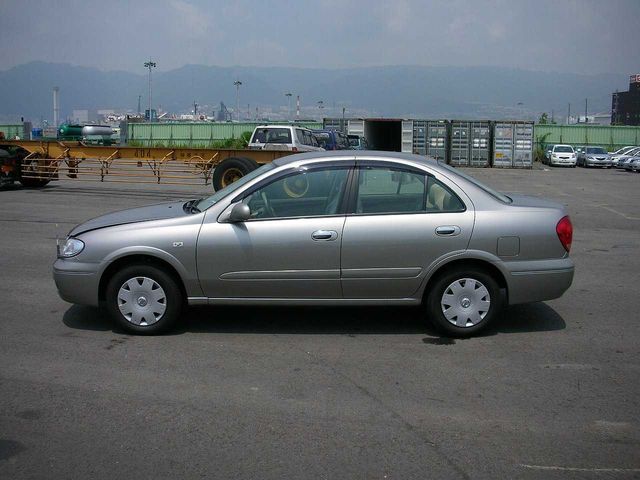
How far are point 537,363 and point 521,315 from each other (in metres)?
1.51

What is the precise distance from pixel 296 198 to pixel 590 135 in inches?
2275

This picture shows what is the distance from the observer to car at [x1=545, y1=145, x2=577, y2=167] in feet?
151

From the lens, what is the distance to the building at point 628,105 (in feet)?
368

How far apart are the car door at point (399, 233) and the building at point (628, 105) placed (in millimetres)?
115418

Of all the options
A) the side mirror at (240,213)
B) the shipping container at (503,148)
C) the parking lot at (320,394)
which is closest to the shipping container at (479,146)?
the shipping container at (503,148)

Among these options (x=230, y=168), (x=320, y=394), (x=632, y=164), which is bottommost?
(x=320, y=394)

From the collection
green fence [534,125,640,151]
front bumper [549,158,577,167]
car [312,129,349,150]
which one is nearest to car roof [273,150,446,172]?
car [312,129,349,150]

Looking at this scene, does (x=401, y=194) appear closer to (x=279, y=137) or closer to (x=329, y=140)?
(x=279, y=137)

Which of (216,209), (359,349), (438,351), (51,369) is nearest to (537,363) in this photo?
(438,351)

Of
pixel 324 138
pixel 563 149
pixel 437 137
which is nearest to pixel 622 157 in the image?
pixel 563 149

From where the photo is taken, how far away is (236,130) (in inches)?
2392

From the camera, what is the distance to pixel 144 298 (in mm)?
6578

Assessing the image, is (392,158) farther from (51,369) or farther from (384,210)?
(51,369)

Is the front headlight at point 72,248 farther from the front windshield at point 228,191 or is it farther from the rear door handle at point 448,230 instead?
the rear door handle at point 448,230
